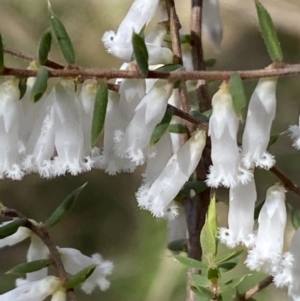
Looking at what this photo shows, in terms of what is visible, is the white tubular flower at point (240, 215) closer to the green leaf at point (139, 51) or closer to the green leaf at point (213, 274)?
the green leaf at point (213, 274)

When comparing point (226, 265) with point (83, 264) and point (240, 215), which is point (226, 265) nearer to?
point (240, 215)

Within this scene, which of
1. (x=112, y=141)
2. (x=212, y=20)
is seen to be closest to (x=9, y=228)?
(x=112, y=141)

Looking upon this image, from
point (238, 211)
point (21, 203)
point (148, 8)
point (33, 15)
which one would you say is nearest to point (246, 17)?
point (33, 15)

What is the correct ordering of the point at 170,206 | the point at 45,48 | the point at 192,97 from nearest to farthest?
the point at 45,48 < the point at 170,206 < the point at 192,97

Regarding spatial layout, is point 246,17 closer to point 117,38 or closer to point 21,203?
point 21,203

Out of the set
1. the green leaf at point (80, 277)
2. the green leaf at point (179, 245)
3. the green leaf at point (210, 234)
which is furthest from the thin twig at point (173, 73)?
the green leaf at point (179, 245)

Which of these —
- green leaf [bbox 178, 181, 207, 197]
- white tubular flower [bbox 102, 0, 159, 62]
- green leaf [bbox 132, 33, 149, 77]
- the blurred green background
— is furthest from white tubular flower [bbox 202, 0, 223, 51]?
Result: the blurred green background
